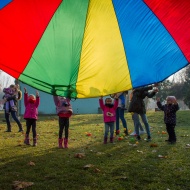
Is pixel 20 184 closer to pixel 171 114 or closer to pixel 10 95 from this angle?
pixel 171 114

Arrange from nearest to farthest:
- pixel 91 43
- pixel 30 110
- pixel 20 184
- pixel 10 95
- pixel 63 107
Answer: pixel 20 184, pixel 91 43, pixel 63 107, pixel 30 110, pixel 10 95

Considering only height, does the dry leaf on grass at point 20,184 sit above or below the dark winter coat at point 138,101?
below

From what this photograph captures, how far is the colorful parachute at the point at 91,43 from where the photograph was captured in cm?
526

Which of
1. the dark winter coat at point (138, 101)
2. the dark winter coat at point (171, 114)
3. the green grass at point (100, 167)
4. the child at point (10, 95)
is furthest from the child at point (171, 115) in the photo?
the child at point (10, 95)

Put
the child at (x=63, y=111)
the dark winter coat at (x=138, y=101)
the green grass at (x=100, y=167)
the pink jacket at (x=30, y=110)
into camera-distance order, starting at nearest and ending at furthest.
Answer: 1. the green grass at (x=100, y=167)
2. the child at (x=63, y=111)
3. the pink jacket at (x=30, y=110)
4. the dark winter coat at (x=138, y=101)

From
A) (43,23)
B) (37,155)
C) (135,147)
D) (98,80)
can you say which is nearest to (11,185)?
(37,155)

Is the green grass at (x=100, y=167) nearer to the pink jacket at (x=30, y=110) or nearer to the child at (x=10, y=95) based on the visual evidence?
the pink jacket at (x=30, y=110)

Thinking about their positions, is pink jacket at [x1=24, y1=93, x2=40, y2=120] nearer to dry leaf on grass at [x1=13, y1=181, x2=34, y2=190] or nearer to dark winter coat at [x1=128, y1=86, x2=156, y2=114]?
dark winter coat at [x1=128, y1=86, x2=156, y2=114]

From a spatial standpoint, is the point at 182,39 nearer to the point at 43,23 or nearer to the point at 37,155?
the point at 43,23

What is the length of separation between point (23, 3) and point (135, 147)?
4.28 metres

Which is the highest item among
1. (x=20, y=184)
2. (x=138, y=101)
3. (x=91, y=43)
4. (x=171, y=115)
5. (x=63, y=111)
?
(x=91, y=43)

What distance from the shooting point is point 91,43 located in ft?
18.3

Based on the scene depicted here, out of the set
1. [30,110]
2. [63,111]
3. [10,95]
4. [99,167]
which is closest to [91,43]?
[99,167]

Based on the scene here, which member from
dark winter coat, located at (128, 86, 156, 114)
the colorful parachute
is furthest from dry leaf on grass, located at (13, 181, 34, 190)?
dark winter coat, located at (128, 86, 156, 114)
